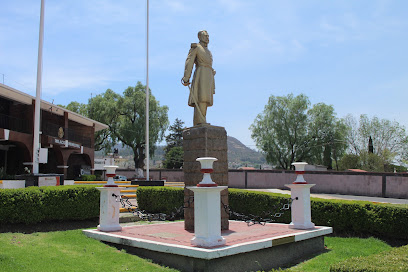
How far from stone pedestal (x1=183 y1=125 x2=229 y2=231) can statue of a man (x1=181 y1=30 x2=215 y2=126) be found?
592 millimetres

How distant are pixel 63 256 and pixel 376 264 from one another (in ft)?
17.0

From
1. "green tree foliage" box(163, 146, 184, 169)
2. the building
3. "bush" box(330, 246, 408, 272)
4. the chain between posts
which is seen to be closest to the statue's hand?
the chain between posts

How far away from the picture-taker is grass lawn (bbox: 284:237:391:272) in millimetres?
7461

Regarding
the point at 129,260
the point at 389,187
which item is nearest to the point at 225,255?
the point at 129,260

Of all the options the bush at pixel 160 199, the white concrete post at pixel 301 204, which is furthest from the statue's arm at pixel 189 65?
the bush at pixel 160 199

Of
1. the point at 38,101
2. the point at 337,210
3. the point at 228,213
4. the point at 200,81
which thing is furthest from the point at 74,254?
the point at 38,101

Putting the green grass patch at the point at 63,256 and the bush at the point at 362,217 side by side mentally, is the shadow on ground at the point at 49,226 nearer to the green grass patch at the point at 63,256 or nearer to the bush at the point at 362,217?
the green grass patch at the point at 63,256

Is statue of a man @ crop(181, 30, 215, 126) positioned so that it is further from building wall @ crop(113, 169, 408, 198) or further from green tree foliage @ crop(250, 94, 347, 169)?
green tree foliage @ crop(250, 94, 347, 169)

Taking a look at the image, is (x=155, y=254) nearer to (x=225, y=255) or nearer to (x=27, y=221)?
(x=225, y=255)

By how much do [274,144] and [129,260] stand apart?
40598 mm

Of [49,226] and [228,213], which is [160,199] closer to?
[49,226]

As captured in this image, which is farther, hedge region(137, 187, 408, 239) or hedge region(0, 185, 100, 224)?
hedge region(137, 187, 408, 239)

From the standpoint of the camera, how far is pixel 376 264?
4727 mm

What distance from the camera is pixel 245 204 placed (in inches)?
489
